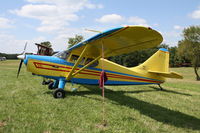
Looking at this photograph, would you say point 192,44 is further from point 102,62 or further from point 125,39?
point 125,39

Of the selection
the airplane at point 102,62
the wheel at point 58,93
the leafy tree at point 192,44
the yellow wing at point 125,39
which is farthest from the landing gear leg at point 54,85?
the leafy tree at point 192,44

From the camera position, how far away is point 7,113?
414 cm

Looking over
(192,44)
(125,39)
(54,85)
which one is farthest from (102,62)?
(192,44)

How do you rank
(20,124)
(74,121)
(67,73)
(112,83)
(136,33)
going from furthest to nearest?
(112,83), (67,73), (136,33), (74,121), (20,124)

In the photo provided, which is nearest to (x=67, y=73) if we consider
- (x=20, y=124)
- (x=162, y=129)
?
(x=20, y=124)

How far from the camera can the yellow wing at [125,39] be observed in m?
4.33

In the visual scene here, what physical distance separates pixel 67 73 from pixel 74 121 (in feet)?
11.8

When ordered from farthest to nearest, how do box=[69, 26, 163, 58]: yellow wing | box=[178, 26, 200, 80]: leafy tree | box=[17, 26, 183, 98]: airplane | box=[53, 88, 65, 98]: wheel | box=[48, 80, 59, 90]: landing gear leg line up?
box=[178, 26, 200, 80]: leafy tree
box=[48, 80, 59, 90]: landing gear leg
box=[53, 88, 65, 98]: wheel
box=[17, 26, 183, 98]: airplane
box=[69, 26, 163, 58]: yellow wing

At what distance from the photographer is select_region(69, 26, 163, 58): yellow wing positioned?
14.2ft

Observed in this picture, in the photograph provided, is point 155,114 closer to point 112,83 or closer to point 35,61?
point 112,83

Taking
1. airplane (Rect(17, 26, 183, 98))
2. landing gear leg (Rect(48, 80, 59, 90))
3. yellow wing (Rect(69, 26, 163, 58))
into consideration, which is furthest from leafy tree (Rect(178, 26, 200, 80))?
landing gear leg (Rect(48, 80, 59, 90))

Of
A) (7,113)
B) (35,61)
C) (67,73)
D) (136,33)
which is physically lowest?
(7,113)

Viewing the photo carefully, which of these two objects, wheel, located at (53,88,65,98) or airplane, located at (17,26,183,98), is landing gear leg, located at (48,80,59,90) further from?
wheel, located at (53,88,65,98)

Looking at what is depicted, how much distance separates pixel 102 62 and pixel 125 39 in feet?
8.15
